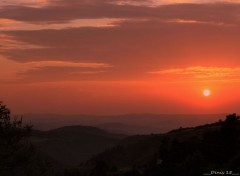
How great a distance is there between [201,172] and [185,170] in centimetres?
169

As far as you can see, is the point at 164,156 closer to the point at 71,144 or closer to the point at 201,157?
the point at 201,157

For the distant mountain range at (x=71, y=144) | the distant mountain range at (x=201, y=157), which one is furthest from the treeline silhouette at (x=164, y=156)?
the distant mountain range at (x=71, y=144)

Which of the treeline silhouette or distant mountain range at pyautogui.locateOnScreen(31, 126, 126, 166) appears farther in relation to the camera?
distant mountain range at pyautogui.locateOnScreen(31, 126, 126, 166)

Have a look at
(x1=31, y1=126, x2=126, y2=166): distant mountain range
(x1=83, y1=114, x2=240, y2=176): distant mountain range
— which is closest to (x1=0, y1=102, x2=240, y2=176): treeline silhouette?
(x1=83, y1=114, x2=240, y2=176): distant mountain range

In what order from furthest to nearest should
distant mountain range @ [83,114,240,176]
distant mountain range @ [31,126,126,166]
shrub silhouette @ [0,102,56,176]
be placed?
distant mountain range @ [31,126,126,166] → distant mountain range @ [83,114,240,176] → shrub silhouette @ [0,102,56,176]

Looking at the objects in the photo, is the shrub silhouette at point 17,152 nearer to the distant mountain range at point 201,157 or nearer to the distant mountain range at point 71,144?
the distant mountain range at point 201,157

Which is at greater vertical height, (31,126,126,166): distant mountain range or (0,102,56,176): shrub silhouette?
(31,126,126,166): distant mountain range

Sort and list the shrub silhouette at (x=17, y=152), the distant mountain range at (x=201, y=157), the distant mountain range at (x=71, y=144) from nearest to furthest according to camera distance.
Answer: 1. the shrub silhouette at (x=17, y=152)
2. the distant mountain range at (x=201, y=157)
3. the distant mountain range at (x=71, y=144)

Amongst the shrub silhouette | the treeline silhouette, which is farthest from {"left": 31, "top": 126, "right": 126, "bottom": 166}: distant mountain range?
the shrub silhouette

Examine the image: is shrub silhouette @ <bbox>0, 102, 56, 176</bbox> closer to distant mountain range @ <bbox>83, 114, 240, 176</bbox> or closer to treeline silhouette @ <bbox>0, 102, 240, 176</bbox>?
treeline silhouette @ <bbox>0, 102, 240, 176</bbox>

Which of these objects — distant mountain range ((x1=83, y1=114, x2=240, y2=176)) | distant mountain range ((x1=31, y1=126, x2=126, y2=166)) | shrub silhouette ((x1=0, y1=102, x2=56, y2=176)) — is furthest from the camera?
distant mountain range ((x1=31, y1=126, x2=126, y2=166))

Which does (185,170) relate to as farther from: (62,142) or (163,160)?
(62,142)

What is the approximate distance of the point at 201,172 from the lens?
30531 millimetres

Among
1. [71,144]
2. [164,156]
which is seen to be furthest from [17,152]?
[71,144]
